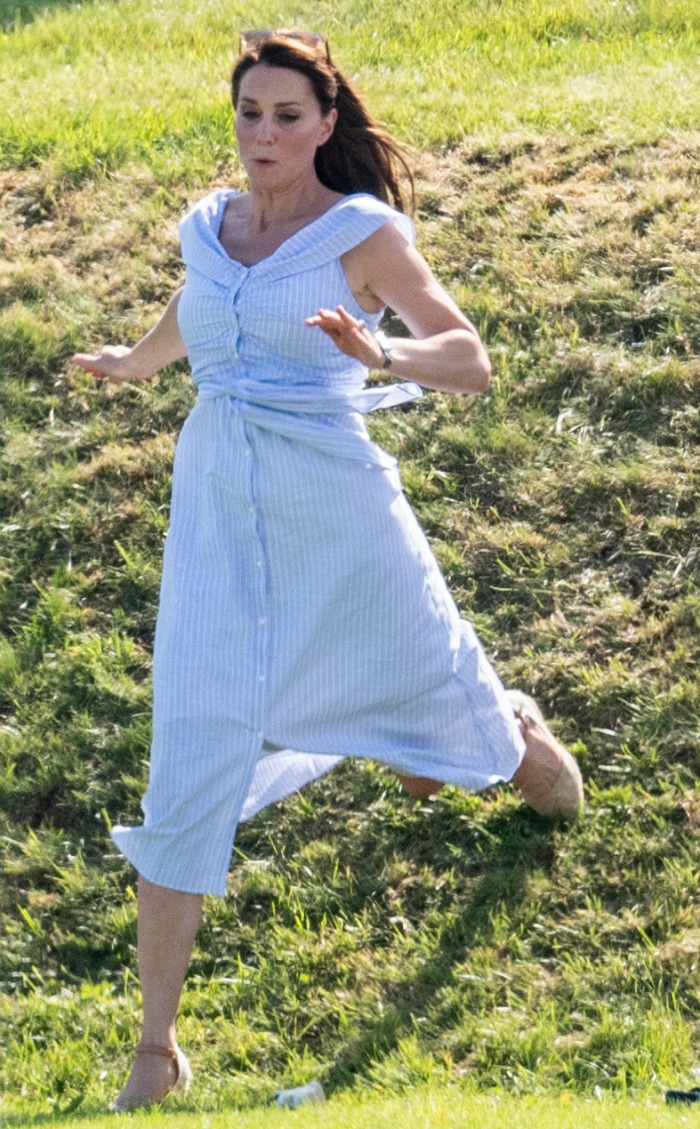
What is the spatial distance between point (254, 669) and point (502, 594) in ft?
6.23

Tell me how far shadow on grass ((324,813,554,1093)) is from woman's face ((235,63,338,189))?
1920 millimetres

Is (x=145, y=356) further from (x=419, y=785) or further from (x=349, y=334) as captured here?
(x=419, y=785)

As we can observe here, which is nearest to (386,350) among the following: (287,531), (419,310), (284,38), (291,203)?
(419,310)

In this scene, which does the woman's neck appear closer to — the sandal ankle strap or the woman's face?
the woman's face

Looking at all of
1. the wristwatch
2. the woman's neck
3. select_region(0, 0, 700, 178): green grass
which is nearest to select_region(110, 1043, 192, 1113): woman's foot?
the wristwatch

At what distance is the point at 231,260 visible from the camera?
13.9ft

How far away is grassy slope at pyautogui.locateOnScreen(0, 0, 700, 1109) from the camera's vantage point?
4.51m

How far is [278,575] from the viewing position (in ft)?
13.5

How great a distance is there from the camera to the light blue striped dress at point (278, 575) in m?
4.00

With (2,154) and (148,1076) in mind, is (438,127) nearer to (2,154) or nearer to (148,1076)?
(2,154)

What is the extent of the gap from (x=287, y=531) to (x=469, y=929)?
4.23 feet

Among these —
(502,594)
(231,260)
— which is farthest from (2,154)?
(231,260)

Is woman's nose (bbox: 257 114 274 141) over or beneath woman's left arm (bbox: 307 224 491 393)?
over

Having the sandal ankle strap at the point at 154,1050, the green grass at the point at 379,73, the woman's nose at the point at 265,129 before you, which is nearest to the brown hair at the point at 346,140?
the woman's nose at the point at 265,129
